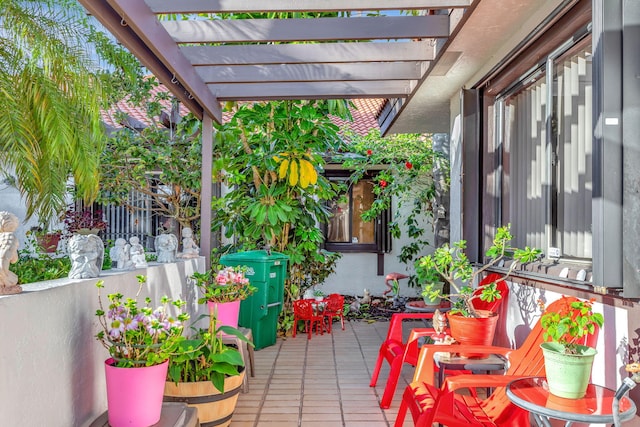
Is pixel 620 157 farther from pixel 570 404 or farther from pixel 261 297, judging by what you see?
pixel 261 297

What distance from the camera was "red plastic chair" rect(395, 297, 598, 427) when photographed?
8.09 feet

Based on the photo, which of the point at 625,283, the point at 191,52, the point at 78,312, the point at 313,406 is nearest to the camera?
the point at 625,283

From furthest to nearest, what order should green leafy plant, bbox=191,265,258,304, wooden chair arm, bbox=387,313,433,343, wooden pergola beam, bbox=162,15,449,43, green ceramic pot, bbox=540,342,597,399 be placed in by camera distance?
wooden chair arm, bbox=387,313,433,343 → green leafy plant, bbox=191,265,258,304 → wooden pergola beam, bbox=162,15,449,43 → green ceramic pot, bbox=540,342,597,399

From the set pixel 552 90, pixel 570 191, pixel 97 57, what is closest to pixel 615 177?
pixel 570 191

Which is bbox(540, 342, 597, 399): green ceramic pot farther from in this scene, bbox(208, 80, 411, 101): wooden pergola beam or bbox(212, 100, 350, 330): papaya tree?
bbox(212, 100, 350, 330): papaya tree

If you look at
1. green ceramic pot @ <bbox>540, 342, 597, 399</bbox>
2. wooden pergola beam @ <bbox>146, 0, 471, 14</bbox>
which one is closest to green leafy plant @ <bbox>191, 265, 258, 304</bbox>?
wooden pergola beam @ <bbox>146, 0, 471, 14</bbox>

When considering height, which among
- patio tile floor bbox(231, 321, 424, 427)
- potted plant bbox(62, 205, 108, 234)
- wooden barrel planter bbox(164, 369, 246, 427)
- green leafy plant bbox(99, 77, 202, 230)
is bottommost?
patio tile floor bbox(231, 321, 424, 427)

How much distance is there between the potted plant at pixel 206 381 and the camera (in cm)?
278

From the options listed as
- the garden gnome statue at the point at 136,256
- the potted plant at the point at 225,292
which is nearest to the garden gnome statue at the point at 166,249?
the potted plant at the point at 225,292

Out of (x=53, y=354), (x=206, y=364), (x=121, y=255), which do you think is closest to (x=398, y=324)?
(x=206, y=364)

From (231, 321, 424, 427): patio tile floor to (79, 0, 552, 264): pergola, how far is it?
4.82 feet

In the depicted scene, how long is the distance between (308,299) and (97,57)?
4.00 metres

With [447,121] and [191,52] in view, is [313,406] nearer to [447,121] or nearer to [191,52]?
[191,52]

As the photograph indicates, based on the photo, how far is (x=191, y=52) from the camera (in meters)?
4.18
